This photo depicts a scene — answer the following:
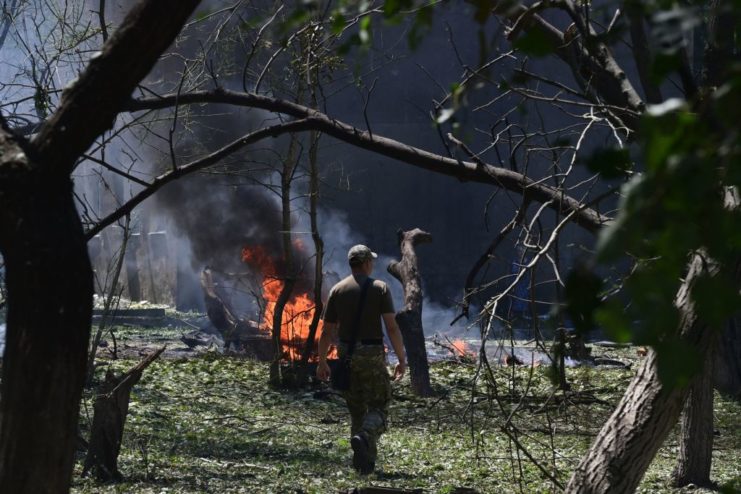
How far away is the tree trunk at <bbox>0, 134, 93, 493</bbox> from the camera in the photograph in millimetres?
3527

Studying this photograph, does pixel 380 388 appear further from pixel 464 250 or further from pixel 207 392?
pixel 464 250

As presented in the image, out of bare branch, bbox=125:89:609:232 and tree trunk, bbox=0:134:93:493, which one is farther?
bare branch, bbox=125:89:609:232

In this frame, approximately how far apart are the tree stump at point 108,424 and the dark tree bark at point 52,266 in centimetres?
390

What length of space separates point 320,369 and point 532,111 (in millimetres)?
17033

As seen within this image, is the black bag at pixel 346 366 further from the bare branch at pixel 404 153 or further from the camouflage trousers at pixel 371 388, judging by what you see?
the bare branch at pixel 404 153

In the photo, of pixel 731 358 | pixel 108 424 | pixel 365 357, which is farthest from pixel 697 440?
pixel 731 358

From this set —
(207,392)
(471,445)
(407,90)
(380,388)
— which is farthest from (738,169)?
(407,90)

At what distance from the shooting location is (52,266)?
140 inches

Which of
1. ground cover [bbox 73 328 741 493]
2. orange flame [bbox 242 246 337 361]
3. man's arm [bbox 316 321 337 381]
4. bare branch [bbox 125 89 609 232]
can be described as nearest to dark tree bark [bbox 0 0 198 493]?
ground cover [bbox 73 328 741 493]

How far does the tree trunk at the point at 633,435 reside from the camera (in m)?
4.87

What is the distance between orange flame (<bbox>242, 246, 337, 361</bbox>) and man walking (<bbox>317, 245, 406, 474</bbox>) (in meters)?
5.42

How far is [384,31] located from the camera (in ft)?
76.6

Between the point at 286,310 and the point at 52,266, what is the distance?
13057 millimetres

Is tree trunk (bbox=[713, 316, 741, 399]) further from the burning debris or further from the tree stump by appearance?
the tree stump
